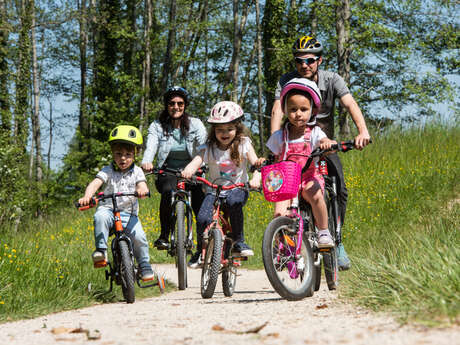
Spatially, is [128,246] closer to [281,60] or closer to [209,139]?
[209,139]

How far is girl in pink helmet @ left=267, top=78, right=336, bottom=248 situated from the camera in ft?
16.8

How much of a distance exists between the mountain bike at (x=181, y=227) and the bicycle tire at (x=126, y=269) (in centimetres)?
106

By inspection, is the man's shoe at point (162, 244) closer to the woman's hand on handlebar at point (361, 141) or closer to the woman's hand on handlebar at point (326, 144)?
the woman's hand on handlebar at point (326, 144)

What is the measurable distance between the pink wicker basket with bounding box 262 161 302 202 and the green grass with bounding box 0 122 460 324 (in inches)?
31.6

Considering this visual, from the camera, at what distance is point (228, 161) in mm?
6066

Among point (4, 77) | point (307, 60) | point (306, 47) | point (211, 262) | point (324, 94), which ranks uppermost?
point (4, 77)

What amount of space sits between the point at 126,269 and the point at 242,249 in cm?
111

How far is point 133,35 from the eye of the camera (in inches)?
961

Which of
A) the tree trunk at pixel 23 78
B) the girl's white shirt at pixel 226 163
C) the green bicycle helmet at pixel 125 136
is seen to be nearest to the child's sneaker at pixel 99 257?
the green bicycle helmet at pixel 125 136

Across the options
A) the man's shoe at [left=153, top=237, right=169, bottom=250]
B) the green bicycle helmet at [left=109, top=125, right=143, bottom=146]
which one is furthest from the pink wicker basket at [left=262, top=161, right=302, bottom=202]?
the man's shoe at [left=153, top=237, right=169, bottom=250]

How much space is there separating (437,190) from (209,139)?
6.17 metres

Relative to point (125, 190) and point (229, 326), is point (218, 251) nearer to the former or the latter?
point (125, 190)

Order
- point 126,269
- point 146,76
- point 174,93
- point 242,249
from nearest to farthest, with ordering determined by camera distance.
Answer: point 126,269, point 242,249, point 174,93, point 146,76

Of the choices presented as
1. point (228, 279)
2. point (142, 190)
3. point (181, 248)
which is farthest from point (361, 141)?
point (181, 248)
